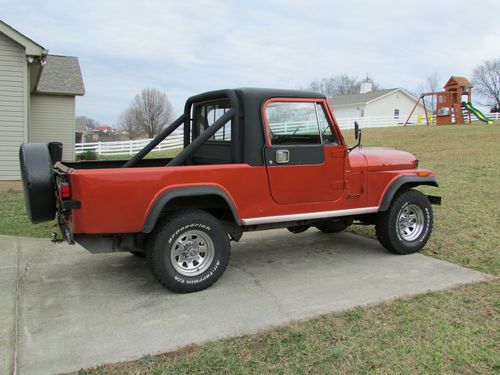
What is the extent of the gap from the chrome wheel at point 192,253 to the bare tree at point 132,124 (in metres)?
49.8

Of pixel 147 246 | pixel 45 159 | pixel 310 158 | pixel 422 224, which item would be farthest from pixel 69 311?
pixel 422 224

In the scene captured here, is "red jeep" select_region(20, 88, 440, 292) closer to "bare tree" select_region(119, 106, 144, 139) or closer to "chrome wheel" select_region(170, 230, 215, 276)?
"chrome wheel" select_region(170, 230, 215, 276)

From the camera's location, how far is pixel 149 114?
5325 cm

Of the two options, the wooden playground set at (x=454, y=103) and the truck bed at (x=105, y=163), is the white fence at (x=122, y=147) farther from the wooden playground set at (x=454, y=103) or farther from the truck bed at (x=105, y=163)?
the truck bed at (x=105, y=163)

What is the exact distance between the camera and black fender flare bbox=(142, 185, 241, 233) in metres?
4.15

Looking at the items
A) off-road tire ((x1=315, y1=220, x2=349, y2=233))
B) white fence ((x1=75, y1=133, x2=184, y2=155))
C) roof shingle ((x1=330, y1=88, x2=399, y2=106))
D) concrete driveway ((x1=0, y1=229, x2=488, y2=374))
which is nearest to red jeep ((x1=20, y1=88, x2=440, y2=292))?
concrete driveway ((x1=0, y1=229, x2=488, y2=374))

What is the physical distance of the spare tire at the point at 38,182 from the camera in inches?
166

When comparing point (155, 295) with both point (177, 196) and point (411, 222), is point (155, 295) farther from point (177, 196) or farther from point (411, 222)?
point (411, 222)

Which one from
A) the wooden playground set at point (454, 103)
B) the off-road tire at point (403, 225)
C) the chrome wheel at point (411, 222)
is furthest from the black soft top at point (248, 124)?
the wooden playground set at point (454, 103)

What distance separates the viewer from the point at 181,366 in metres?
3.15

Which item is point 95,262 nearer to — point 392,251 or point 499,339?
point 392,251

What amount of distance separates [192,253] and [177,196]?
0.64m

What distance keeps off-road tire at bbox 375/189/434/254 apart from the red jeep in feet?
0.04

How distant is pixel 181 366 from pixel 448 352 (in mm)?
1907
